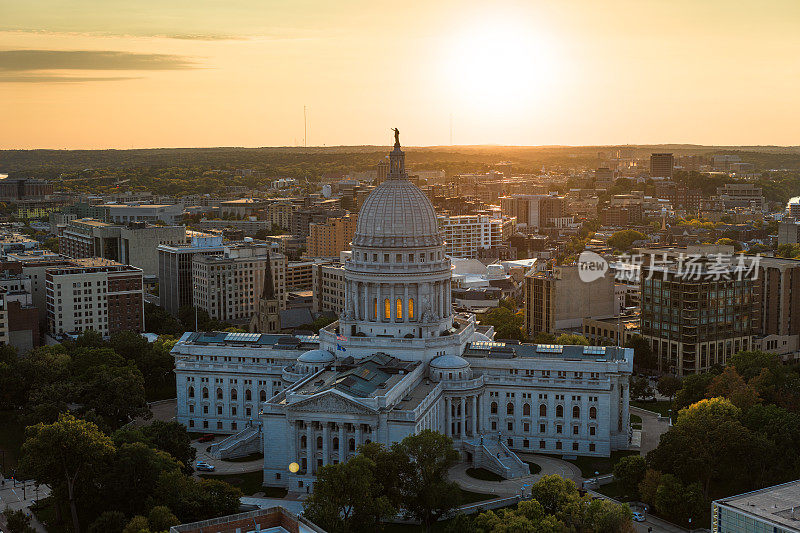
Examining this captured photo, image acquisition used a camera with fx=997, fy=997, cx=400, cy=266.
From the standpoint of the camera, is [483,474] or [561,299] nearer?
[483,474]

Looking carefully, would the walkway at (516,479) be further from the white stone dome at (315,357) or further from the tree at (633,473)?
the white stone dome at (315,357)

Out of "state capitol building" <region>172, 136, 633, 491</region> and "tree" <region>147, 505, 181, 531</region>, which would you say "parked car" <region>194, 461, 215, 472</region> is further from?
"tree" <region>147, 505, 181, 531</region>

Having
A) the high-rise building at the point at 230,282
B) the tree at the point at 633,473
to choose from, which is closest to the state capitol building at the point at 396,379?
the tree at the point at 633,473

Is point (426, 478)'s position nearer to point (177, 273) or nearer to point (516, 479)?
point (516, 479)

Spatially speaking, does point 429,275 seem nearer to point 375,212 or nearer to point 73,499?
point 375,212

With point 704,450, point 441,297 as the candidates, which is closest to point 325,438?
point 441,297

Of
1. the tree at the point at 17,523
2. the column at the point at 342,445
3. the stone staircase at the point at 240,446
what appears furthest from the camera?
the stone staircase at the point at 240,446

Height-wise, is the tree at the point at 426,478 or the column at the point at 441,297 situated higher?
the column at the point at 441,297

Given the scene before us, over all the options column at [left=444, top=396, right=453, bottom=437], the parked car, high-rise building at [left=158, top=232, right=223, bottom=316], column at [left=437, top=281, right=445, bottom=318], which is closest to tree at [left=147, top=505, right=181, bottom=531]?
the parked car
